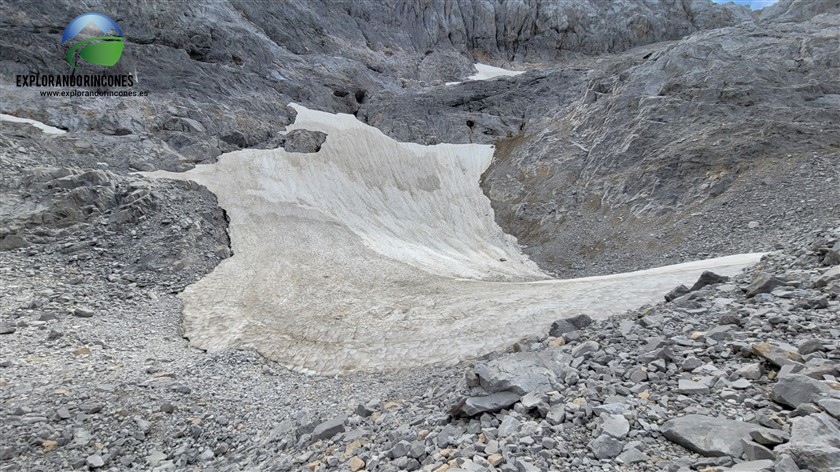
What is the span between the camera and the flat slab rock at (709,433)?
13.4 ft

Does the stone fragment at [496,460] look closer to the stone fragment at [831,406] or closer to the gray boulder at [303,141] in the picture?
the stone fragment at [831,406]

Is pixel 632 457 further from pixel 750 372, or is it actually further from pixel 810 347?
pixel 810 347

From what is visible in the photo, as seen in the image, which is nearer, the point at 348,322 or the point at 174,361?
the point at 174,361

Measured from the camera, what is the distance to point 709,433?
4.32 metres

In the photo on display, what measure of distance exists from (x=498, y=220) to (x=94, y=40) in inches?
1549

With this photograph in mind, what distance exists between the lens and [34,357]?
11.5 meters

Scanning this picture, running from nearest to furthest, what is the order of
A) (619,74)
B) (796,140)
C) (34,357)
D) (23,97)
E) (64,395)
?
(64,395) → (34,357) → (796,140) → (23,97) → (619,74)

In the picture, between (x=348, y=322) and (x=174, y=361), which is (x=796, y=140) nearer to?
(x=348, y=322)

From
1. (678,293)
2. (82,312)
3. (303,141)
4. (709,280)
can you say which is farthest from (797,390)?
(303,141)

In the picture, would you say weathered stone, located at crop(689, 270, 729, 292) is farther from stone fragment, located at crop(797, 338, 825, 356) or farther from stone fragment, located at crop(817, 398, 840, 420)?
stone fragment, located at crop(817, 398, 840, 420)

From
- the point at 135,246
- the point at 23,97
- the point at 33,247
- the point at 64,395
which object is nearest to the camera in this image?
the point at 64,395

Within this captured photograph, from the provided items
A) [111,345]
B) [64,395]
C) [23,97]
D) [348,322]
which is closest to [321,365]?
[348,322]

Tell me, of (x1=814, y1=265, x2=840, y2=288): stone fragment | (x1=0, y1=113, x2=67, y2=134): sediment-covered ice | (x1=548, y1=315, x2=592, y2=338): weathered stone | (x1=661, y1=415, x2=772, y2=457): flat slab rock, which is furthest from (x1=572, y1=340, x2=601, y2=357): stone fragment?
(x1=0, y1=113, x2=67, y2=134): sediment-covered ice

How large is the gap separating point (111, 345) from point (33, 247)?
8934mm
